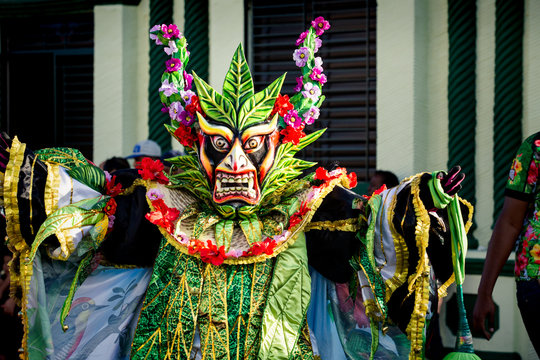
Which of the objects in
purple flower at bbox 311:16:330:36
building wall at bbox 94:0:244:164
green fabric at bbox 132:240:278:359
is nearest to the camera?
green fabric at bbox 132:240:278:359

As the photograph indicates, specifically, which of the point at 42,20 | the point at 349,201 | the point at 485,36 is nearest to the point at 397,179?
the point at 485,36

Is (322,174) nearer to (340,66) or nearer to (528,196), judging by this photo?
(528,196)

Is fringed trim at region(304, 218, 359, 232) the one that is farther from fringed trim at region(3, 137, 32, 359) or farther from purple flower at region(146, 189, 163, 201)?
fringed trim at region(3, 137, 32, 359)

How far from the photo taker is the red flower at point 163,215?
10.5 feet

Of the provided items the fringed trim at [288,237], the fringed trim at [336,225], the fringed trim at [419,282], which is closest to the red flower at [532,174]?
the fringed trim at [419,282]

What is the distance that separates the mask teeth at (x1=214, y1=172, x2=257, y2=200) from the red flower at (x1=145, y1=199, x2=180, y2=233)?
25 cm

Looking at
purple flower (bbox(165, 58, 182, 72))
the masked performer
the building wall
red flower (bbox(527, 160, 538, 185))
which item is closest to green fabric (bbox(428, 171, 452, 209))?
the masked performer

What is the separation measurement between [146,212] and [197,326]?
0.61m

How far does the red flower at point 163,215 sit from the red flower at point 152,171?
Result: 0.54ft

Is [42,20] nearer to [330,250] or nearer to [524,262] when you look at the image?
[330,250]

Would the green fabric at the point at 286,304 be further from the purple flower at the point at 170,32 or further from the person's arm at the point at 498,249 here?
the purple flower at the point at 170,32

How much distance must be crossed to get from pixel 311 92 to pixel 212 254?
0.97m

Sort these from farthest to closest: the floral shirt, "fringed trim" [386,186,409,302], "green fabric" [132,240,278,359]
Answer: "green fabric" [132,240,278,359] < "fringed trim" [386,186,409,302] < the floral shirt

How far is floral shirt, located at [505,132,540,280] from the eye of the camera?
2695 millimetres
